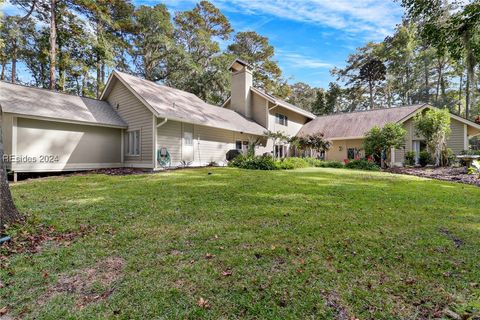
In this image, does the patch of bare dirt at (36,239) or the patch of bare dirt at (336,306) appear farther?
the patch of bare dirt at (36,239)

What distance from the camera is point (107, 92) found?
1483cm

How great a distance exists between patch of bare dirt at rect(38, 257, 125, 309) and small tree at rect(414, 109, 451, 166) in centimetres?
1668

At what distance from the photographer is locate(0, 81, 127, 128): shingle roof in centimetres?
1027

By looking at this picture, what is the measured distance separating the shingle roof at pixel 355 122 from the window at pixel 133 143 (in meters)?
14.7

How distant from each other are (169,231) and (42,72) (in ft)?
89.4

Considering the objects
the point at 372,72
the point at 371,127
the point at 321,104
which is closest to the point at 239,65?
the point at 371,127

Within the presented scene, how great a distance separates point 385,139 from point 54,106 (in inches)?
677

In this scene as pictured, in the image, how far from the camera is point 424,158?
16.3 m

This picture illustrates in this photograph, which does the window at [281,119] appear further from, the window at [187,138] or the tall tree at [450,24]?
the tall tree at [450,24]

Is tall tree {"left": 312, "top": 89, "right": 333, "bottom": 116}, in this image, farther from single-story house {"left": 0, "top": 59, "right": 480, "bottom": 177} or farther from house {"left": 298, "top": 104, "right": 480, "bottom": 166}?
single-story house {"left": 0, "top": 59, "right": 480, "bottom": 177}

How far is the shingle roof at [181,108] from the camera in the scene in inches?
490

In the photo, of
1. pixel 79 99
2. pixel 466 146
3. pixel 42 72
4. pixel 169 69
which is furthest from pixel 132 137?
pixel 466 146

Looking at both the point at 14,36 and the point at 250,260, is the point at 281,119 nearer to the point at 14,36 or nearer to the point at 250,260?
the point at 250,260

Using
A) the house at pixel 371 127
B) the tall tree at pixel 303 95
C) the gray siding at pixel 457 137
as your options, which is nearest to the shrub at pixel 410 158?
the house at pixel 371 127
